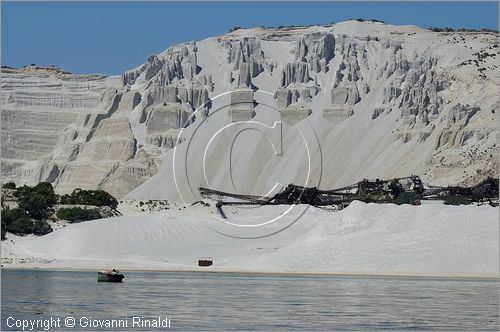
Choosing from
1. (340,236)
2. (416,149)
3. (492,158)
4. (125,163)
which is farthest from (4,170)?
(340,236)

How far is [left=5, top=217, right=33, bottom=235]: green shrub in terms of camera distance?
101 m

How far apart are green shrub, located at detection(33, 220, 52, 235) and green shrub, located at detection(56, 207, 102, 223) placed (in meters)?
4.73

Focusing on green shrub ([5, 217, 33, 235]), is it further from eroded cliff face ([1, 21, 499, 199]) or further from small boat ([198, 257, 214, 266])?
eroded cliff face ([1, 21, 499, 199])

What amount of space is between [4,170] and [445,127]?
265 ft

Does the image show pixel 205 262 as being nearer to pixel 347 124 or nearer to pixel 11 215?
pixel 11 215

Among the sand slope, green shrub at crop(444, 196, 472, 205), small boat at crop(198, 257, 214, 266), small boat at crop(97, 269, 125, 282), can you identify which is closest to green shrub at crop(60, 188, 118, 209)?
the sand slope

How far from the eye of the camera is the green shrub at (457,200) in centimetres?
10904

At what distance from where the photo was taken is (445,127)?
158375mm

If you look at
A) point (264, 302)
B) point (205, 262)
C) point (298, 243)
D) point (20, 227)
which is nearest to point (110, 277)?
point (264, 302)

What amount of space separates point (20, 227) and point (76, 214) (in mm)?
8291

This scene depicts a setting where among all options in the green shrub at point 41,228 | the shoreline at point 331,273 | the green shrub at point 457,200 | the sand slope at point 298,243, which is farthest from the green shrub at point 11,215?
the green shrub at point 457,200

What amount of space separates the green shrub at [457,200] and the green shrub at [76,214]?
34266 millimetres

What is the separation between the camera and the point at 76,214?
108750 millimetres

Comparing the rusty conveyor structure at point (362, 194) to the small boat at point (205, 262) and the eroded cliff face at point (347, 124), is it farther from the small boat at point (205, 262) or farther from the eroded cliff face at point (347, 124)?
the small boat at point (205, 262)
